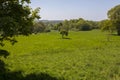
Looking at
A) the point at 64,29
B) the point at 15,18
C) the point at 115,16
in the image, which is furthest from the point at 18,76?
the point at 64,29

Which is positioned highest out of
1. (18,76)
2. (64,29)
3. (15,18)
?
(15,18)

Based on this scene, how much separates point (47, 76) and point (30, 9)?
6639 mm

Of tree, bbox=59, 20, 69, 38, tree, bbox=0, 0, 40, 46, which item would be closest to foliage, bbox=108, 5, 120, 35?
tree, bbox=59, 20, 69, 38

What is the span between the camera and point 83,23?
17650 centimetres

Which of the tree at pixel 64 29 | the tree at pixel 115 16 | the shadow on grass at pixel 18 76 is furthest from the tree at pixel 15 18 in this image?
the tree at pixel 115 16

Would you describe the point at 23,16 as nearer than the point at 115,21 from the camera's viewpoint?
Yes

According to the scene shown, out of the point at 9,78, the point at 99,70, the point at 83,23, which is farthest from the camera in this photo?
the point at 83,23

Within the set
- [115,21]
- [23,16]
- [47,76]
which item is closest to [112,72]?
[47,76]

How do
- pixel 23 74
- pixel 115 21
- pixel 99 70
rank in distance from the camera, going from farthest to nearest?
pixel 115 21
pixel 99 70
pixel 23 74

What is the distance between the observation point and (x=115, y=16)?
107312 millimetres

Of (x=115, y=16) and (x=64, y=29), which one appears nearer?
(x=115, y=16)

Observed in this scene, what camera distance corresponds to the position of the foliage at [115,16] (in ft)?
340

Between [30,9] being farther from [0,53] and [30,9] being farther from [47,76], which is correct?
[47,76]

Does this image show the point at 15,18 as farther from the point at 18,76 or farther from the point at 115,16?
the point at 115,16
